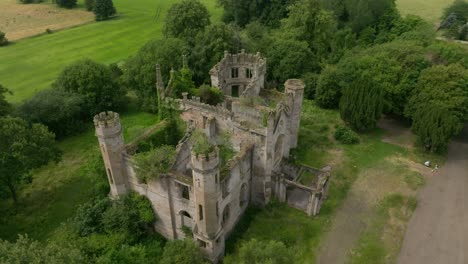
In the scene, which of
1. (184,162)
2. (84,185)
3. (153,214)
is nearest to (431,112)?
(184,162)

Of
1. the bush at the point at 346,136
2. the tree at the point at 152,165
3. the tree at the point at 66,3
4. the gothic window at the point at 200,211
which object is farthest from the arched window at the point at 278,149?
the tree at the point at 66,3

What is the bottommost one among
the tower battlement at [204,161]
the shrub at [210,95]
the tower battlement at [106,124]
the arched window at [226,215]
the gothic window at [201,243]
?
the gothic window at [201,243]

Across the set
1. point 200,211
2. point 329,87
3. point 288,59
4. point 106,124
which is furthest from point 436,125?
point 106,124

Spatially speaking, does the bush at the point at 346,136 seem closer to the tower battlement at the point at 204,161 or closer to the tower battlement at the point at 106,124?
the tower battlement at the point at 204,161

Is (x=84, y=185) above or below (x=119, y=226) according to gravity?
below

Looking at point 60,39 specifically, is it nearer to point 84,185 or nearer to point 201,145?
point 84,185

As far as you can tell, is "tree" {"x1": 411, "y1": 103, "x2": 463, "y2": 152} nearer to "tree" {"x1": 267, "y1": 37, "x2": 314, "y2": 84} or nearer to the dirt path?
the dirt path
